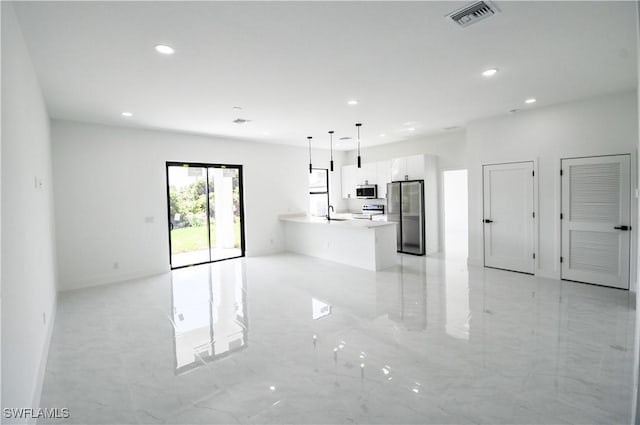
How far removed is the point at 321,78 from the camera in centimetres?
367

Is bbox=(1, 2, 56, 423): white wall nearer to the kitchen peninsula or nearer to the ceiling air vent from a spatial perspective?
the ceiling air vent

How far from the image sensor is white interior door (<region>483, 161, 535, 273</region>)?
18.0 feet

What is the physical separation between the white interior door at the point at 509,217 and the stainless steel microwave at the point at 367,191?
2933 mm

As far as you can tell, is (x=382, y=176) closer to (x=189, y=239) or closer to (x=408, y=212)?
(x=408, y=212)

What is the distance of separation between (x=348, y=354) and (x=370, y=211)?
6017mm

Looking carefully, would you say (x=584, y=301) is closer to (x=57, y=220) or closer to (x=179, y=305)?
(x=179, y=305)

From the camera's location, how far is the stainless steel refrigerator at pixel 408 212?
7402 mm

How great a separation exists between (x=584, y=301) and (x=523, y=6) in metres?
3.74

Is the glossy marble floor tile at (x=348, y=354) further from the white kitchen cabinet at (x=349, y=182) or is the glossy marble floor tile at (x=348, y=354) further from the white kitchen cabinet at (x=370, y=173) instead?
the white kitchen cabinet at (x=349, y=182)

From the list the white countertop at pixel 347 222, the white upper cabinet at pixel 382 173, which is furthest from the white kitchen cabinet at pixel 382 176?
the white countertop at pixel 347 222

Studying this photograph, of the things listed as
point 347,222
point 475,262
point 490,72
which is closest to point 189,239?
point 347,222

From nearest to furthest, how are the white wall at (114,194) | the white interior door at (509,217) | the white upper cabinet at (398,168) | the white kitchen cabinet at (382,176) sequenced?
the white wall at (114,194), the white interior door at (509,217), the white upper cabinet at (398,168), the white kitchen cabinet at (382,176)

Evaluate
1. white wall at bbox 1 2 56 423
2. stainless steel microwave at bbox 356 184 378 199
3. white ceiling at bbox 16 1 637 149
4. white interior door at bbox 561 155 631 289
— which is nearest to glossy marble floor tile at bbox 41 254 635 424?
white interior door at bbox 561 155 631 289

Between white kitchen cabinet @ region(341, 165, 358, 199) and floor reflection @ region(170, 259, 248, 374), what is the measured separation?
4.08 meters
